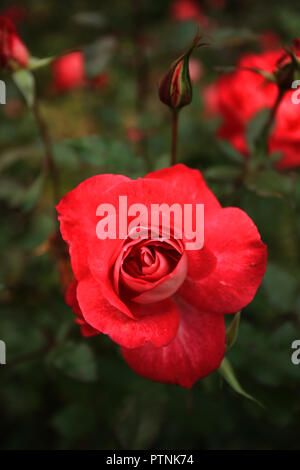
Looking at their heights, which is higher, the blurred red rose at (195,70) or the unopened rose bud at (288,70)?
the unopened rose bud at (288,70)

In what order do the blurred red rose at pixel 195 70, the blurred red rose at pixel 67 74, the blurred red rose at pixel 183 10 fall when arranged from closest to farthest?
the blurred red rose at pixel 67 74 < the blurred red rose at pixel 195 70 < the blurred red rose at pixel 183 10

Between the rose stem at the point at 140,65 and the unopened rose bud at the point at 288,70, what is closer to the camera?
the unopened rose bud at the point at 288,70

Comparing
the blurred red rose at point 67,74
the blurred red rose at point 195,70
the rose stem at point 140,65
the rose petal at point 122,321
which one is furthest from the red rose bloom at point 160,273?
the blurred red rose at point 195,70

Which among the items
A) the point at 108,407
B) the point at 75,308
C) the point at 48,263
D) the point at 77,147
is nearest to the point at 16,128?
the point at 48,263

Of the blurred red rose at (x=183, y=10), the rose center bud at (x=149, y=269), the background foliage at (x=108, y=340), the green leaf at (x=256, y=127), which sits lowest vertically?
the background foliage at (x=108, y=340)

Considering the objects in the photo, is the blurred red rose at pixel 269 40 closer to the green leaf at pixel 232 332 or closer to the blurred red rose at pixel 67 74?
the blurred red rose at pixel 67 74

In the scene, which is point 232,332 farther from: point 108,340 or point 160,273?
point 108,340

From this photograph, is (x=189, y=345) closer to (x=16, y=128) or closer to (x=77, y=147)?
(x=77, y=147)

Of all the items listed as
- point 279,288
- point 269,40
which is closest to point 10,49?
point 279,288
